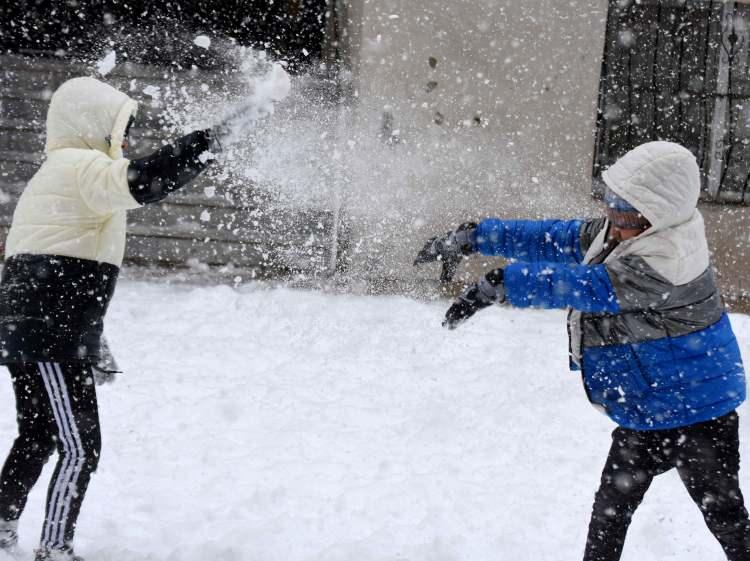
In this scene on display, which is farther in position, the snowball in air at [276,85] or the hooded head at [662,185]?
the snowball in air at [276,85]

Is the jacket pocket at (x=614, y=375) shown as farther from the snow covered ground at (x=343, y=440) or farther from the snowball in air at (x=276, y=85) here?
the snowball in air at (x=276, y=85)

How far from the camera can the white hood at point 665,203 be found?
7.47 ft

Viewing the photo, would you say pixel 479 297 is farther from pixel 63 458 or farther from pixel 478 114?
pixel 478 114

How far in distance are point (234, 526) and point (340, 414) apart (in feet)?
4.03

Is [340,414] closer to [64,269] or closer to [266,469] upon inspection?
[266,469]

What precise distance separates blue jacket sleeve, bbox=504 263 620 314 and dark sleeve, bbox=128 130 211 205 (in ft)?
3.33

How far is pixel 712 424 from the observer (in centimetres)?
241

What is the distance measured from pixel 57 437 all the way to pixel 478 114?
13.6 feet

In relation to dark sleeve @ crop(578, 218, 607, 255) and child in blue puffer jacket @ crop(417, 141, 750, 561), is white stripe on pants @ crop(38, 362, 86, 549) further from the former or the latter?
dark sleeve @ crop(578, 218, 607, 255)

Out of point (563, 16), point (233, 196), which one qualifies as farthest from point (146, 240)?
point (563, 16)

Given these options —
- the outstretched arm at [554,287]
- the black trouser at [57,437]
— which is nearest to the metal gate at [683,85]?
the outstretched arm at [554,287]

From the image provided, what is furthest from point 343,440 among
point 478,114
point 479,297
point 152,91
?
point 152,91

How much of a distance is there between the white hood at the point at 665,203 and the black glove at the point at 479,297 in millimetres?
380

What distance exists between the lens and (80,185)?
96.6 inches
